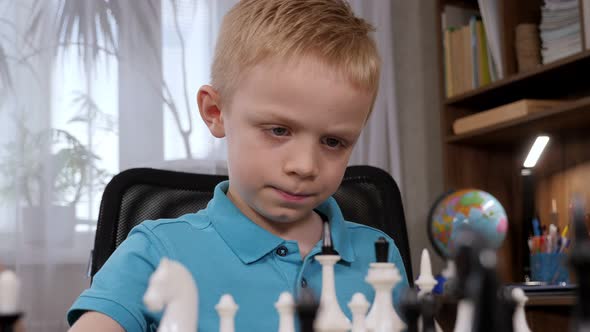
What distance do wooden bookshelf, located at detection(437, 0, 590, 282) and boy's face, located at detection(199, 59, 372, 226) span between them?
47.3 inches

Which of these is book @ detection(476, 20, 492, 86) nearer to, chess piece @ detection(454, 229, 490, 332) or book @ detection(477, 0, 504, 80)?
book @ detection(477, 0, 504, 80)

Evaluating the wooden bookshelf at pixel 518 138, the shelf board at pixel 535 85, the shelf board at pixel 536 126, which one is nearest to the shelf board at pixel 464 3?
the wooden bookshelf at pixel 518 138

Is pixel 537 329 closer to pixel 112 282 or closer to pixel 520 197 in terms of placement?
pixel 520 197

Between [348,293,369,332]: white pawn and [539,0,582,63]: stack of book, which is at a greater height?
[539,0,582,63]: stack of book

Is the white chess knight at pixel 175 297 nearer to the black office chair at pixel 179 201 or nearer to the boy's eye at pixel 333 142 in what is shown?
the boy's eye at pixel 333 142

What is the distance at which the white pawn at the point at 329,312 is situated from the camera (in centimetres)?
38

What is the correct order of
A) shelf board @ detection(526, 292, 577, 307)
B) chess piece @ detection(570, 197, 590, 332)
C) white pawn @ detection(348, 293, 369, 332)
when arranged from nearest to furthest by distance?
1. chess piece @ detection(570, 197, 590, 332)
2. white pawn @ detection(348, 293, 369, 332)
3. shelf board @ detection(526, 292, 577, 307)

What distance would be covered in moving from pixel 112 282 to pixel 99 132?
134cm

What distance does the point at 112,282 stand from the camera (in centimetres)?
79

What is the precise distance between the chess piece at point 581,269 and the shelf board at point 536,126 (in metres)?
1.66

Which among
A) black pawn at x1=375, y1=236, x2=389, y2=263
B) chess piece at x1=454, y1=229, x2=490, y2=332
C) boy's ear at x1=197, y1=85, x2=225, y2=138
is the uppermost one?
boy's ear at x1=197, y1=85, x2=225, y2=138

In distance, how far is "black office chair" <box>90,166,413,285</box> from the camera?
1153 mm

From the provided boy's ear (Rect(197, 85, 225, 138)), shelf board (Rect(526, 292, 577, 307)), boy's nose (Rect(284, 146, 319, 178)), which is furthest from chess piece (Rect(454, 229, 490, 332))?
shelf board (Rect(526, 292, 577, 307))

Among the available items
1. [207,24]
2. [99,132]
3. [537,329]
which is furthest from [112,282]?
[207,24]
